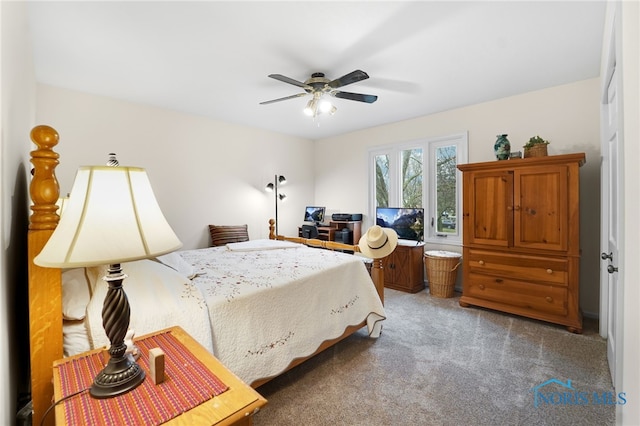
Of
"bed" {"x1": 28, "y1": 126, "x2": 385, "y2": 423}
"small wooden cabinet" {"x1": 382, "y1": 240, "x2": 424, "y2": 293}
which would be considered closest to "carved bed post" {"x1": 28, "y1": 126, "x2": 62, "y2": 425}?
"bed" {"x1": 28, "y1": 126, "x2": 385, "y2": 423}

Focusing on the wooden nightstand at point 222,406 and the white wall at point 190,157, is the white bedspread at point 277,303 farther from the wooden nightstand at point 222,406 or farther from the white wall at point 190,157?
the white wall at point 190,157

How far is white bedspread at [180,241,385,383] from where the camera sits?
166cm

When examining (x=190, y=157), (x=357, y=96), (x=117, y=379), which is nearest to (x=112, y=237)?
(x=117, y=379)

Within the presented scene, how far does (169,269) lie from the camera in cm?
187

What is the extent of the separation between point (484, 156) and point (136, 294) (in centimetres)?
394

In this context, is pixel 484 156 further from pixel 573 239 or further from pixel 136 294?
pixel 136 294

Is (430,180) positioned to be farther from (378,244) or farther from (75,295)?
(75,295)

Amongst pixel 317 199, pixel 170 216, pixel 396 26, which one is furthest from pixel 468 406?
pixel 317 199

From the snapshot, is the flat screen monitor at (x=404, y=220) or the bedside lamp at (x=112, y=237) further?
the flat screen monitor at (x=404, y=220)

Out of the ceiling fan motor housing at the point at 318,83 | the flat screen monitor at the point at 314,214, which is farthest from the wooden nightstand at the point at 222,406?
the flat screen monitor at the point at 314,214

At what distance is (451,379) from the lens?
202 centimetres

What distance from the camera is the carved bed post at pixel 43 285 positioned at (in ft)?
3.31

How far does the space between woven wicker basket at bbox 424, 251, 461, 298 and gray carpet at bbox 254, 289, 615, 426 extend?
80 cm

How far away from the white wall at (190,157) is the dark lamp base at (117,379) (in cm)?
313
